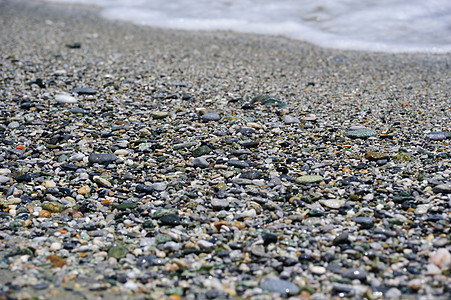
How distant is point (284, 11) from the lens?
31.0ft

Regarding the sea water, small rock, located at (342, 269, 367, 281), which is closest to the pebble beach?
small rock, located at (342, 269, 367, 281)

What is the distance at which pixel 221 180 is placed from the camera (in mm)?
3320

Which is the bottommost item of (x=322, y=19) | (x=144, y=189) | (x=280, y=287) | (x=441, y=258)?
(x=280, y=287)

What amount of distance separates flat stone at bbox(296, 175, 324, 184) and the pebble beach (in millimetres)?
19

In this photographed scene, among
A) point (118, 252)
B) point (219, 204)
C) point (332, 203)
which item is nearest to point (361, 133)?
point (332, 203)

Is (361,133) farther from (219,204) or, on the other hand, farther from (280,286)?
(280,286)

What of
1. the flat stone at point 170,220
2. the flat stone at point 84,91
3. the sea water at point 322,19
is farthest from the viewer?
the sea water at point 322,19

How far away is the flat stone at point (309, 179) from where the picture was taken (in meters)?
3.24

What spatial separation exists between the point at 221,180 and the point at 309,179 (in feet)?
2.20

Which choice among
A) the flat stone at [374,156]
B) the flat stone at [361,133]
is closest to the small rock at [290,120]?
the flat stone at [361,133]

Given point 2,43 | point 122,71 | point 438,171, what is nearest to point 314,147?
point 438,171

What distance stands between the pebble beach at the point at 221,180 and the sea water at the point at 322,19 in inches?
62.3

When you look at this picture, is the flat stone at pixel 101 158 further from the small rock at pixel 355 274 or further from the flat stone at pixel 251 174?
the small rock at pixel 355 274

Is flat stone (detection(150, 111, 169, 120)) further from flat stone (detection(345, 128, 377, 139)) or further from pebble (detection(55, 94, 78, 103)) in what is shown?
flat stone (detection(345, 128, 377, 139))
